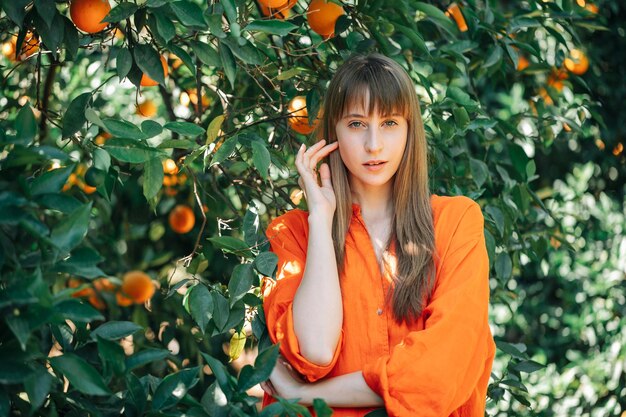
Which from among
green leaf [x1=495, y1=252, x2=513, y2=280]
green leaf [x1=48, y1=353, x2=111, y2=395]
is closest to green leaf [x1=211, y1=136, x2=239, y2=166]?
green leaf [x1=48, y1=353, x2=111, y2=395]

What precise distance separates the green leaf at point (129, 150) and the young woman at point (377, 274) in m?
0.36

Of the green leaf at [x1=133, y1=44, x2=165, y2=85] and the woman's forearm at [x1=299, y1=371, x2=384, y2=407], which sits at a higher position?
the green leaf at [x1=133, y1=44, x2=165, y2=85]

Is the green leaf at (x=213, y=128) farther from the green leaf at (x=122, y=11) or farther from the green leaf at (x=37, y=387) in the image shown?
the green leaf at (x=37, y=387)

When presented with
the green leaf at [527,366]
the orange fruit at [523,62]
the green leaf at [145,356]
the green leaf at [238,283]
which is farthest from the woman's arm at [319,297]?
the orange fruit at [523,62]

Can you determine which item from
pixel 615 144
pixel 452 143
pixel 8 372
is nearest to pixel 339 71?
pixel 452 143

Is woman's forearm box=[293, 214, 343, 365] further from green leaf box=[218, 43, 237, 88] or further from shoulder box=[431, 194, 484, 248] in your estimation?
green leaf box=[218, 43, 237, 88]

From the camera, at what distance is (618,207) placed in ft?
11.4

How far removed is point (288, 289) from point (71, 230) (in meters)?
0.59

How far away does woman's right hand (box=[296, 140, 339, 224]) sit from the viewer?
66.4 inches

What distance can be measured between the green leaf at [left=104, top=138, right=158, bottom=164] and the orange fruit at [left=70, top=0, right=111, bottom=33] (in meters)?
0.28

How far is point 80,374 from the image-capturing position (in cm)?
120

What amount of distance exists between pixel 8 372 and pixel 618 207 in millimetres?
2877

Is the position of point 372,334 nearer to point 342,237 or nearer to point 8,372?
point 342,237

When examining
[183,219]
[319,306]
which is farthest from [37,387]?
[183,219]
